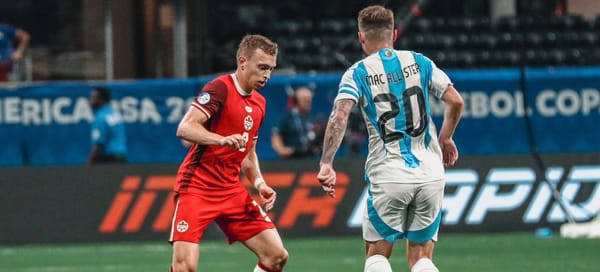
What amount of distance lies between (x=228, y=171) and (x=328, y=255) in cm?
485

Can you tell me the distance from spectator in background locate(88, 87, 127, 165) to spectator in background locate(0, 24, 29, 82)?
3.63 m

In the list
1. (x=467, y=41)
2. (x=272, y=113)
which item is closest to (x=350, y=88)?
(x=272, y=113)

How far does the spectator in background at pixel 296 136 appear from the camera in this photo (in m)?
16.8

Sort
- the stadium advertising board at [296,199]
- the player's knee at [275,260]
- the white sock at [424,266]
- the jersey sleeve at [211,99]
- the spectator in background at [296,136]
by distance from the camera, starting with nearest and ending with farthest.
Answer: the white sock at [424,266] < the jersey sleeve at [211,99] < the player's knee at [275,260] < the stadium advertising board at [296,199] < the spectator in background at [296,136]

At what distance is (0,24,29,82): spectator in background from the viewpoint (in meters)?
20.4

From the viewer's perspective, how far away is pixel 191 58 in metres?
21.9

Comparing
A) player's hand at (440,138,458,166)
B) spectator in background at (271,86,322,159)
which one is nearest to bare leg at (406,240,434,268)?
player's hand at (440,138,458,166)

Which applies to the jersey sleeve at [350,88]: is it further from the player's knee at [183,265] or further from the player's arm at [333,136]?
the player's knee at [183,265]

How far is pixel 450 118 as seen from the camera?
8648 millimetres

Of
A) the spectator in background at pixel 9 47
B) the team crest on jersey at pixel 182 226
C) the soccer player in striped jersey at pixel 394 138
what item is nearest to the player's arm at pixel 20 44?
the spectator in background at pixel 9 47

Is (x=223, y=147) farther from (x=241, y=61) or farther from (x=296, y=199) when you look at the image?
(x=296, y=199)

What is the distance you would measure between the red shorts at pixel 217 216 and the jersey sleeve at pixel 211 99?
2.13 ft

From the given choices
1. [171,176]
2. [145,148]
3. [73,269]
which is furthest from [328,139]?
[145,148]

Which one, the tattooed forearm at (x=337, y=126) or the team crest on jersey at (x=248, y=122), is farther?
the team crest on jersey at (x=248, y=122)
